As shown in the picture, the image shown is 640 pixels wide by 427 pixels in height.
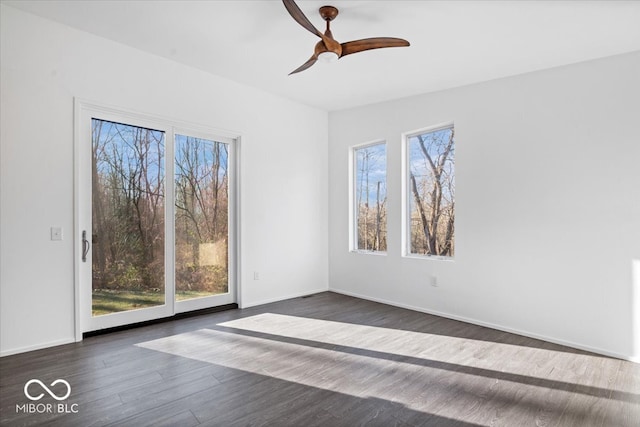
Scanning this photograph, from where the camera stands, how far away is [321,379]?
271 centimetres

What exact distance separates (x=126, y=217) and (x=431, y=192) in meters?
3.68

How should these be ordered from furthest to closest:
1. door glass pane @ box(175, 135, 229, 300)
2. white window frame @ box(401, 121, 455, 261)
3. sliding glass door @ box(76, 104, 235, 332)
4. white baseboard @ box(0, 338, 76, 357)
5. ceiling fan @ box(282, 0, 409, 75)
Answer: white window frame @ box(401, 121, 455, 261) → door glass pane @ box(175, 135, 229, 300) → sliding glass door @ box(76, 104, 235, 332) → white baseboard @ box(0, 338, 76, 357) → ceiling fan @ box(282, 0, 409, 75)

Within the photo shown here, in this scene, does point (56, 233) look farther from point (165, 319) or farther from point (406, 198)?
point (406, 198)

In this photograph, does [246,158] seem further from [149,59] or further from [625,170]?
[625,170]

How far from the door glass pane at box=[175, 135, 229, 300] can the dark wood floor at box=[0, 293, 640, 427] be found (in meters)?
0.66

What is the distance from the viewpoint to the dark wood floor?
2.23 m

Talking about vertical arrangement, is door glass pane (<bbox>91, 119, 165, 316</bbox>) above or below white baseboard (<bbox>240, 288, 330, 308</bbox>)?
above

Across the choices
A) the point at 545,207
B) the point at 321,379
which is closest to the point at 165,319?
the point at 321,379

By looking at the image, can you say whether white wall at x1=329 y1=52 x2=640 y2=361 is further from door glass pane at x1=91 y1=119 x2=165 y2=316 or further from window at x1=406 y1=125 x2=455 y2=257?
door glass pane at x1=91 y1=119 x2=165 y2=316

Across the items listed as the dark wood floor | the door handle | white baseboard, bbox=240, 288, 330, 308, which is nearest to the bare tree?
the dark wood floor

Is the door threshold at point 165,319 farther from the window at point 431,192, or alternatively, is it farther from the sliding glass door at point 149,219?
the window at point 431,192

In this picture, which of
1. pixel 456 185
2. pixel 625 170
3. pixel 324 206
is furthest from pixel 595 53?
pixel 324 206

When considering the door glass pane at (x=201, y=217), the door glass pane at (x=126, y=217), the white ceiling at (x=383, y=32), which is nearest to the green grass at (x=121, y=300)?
the door glass pane at (x=126, y=217)

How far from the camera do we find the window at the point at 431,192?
14.9 ft
